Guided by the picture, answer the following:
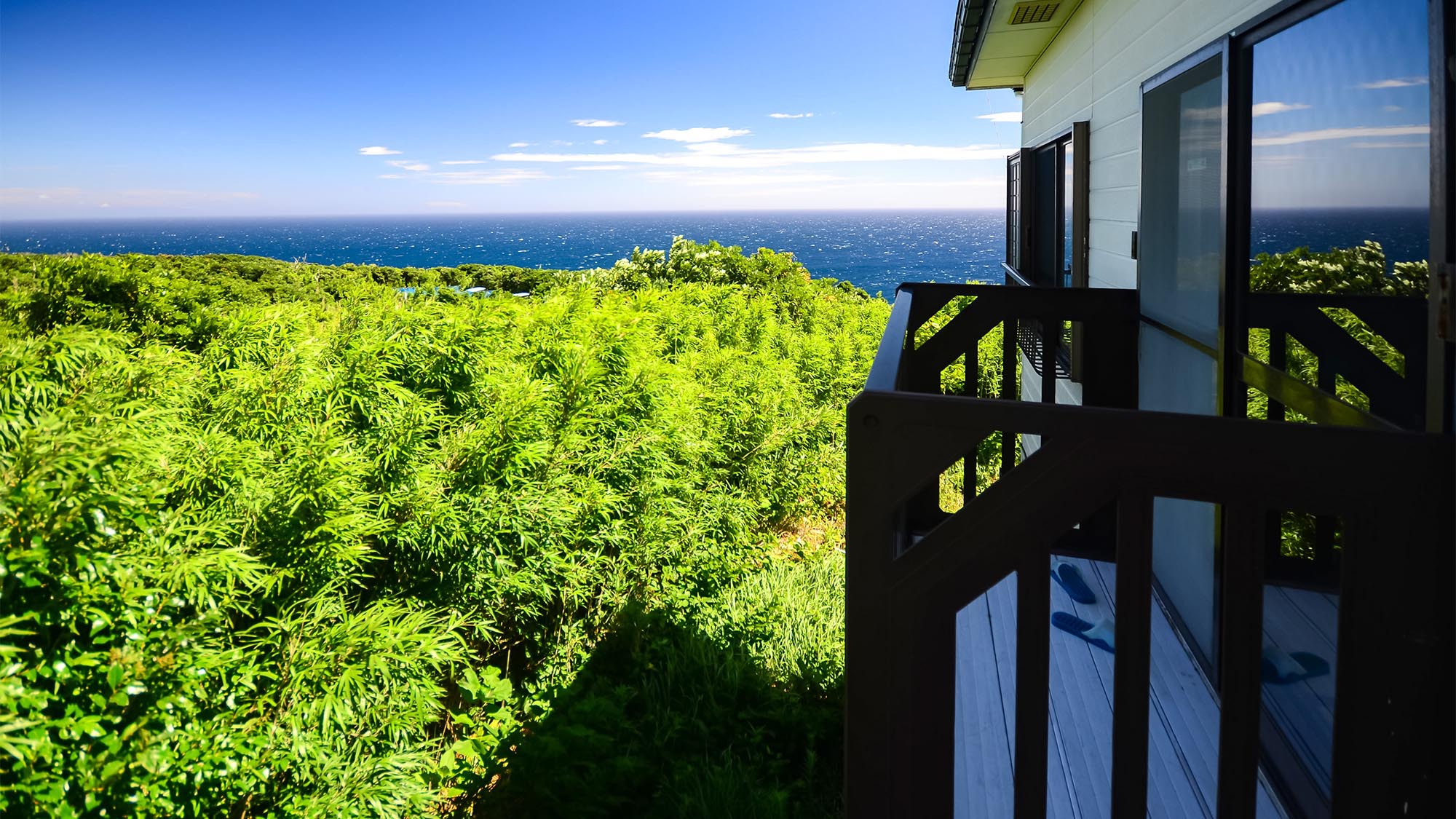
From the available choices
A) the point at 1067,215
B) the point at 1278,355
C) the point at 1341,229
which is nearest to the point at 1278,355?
the point at 1278,355

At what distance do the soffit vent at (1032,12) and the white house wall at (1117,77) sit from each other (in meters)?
0.15

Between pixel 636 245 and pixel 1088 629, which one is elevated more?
pixel 636 245

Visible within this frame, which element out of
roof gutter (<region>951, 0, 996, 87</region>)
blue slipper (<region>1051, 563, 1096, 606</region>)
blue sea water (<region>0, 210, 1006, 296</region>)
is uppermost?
blue sea water (<region>0, 210, 1006, 296</region>)

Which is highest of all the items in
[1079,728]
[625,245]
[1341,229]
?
[625,245]

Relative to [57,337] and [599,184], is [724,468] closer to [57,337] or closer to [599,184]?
[57,337]

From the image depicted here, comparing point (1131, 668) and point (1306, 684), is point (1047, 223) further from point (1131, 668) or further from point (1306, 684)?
point (1131, 668)

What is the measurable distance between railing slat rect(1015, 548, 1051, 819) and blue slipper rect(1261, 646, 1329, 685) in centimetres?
88

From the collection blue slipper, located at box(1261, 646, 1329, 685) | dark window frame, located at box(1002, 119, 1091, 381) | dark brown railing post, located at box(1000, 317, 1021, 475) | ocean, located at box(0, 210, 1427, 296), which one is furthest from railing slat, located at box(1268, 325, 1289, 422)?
ocean, located at box(0, 210, 1427, 296)

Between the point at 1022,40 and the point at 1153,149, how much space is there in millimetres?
2925

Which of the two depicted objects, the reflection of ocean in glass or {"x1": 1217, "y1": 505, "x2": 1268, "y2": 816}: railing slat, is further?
the reflection of ocean in glass

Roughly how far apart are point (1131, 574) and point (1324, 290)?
1.06 metres

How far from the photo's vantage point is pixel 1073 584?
3320 millimetres

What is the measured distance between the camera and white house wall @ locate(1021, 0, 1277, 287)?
2695mm

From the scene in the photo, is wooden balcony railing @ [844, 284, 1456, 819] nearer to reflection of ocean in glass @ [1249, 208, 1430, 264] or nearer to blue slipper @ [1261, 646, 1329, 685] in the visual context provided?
reflection of ocean in glass @ [1249, 208, 1430, 264]
